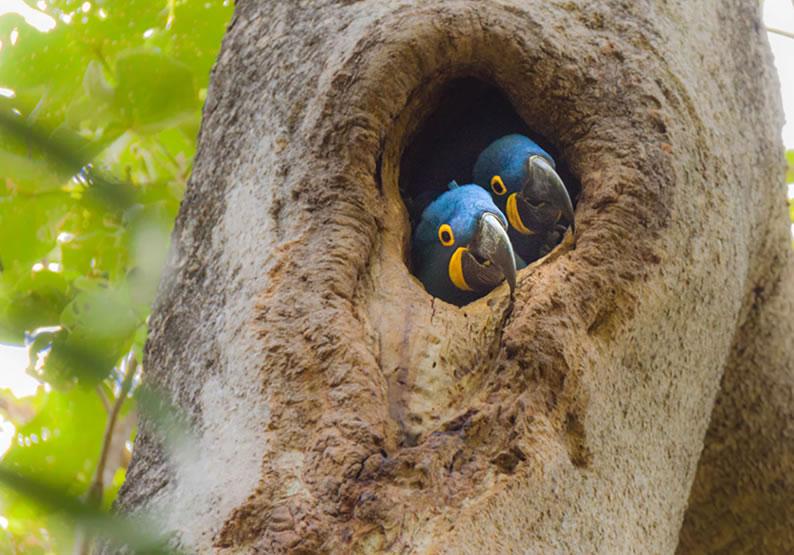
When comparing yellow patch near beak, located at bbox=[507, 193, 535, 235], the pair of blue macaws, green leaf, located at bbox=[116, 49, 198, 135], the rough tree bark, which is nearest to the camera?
the rough tree bark

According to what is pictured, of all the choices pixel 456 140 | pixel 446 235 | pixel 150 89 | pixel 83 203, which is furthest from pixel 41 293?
pixel 83 203

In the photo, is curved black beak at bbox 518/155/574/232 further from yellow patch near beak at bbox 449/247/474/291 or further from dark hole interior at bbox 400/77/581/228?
yellow patch near beak at bbox 449/247/474/291

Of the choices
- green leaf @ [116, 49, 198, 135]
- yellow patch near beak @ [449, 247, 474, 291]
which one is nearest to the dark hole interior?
yellow patch near beak @ [449, 247, 474, 291]

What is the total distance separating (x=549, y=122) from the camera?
186 centimetres

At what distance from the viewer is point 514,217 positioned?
2482mm

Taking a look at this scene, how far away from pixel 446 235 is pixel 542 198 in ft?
0.91

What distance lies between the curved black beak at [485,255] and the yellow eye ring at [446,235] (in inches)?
2.6

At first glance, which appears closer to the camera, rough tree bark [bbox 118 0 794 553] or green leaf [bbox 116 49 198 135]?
rough tree bark [bbox 118 0 794 553]

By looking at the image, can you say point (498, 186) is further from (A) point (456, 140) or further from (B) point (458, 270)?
(B) point (458, 270)

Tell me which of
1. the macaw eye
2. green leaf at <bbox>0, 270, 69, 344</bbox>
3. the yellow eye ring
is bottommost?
green leaf at <bbox>0, 270, 69, 344</bbox>

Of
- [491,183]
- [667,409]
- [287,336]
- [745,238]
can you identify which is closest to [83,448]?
[287,336]

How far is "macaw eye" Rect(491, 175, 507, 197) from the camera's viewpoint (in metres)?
2.50

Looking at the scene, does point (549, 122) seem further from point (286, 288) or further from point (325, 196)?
point (286, 288)

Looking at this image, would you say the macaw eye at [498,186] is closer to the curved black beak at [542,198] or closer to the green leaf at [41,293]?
the curved black beak at [542,198]
